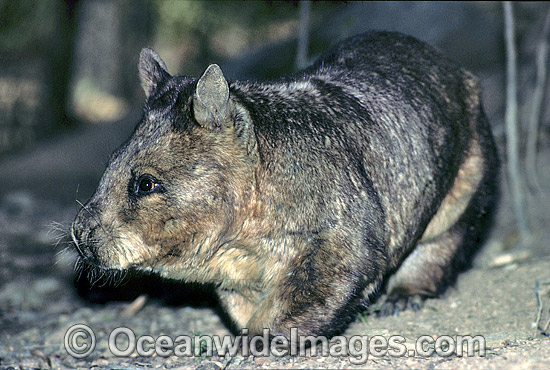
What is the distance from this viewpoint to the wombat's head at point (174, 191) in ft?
13.6

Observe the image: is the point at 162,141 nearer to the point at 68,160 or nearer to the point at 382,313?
the point at 382,313

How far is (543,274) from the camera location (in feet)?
18.9

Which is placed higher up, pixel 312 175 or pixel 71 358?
pixel 312 175

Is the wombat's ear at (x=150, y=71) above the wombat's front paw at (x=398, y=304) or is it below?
above

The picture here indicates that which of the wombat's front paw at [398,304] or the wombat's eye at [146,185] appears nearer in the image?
the wombat's eye at [146,185]

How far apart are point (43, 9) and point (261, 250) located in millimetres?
13168

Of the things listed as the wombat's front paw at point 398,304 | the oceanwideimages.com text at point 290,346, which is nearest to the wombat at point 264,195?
the oceanwideimages.com text at point 290,346

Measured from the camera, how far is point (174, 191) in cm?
412

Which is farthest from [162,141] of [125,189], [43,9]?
[43,9]

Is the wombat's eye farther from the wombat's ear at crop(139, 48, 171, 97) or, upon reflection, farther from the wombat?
the wombat's ear at crop(139, 48, 171, 97)

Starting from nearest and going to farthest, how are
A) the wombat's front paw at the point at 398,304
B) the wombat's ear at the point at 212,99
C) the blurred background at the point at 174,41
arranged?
the wombat's ear at the point at 212,99 < the wombat's front paw at the point at 398,304 < the blurred background at the point at 174,41

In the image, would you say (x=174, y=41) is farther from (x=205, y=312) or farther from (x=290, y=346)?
(x=290, y=346)

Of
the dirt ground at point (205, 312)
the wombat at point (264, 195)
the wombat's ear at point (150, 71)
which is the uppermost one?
the wombat's ear at point (150, 71)

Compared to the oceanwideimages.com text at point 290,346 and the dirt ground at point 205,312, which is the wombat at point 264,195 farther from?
the dirt ground at point 205,312
